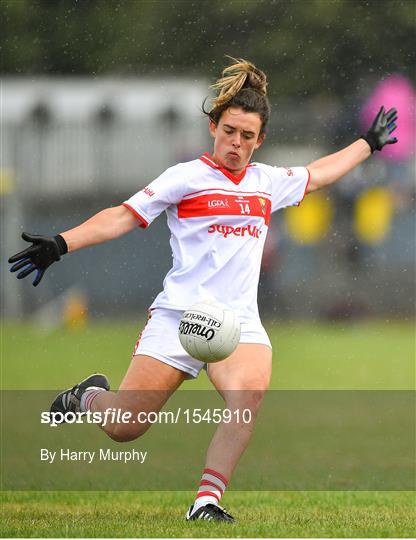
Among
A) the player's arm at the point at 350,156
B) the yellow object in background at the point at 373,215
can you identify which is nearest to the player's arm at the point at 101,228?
the player's arm at the point at 350,156

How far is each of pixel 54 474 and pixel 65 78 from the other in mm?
13596

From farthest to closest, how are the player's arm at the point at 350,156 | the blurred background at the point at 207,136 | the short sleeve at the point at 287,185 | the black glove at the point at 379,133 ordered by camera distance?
the blurred background at the point at 207,136, the black glove at the point at 379,133, the player's arm at the point at 350,156, the short sleeve at the point at 287,185

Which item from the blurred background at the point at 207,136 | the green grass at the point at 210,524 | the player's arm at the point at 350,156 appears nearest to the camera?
the green grass at the point at 210,524

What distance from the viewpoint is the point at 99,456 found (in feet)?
24.4

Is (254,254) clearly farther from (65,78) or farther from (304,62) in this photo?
(65,78)

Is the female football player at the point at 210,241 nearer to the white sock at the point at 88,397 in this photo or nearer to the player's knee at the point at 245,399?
the player's knee at the point at 245,399

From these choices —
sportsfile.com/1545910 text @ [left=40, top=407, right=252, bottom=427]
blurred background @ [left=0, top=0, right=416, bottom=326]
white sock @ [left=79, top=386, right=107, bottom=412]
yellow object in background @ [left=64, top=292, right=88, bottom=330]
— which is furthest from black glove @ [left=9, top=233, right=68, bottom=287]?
blurred background @ [left=0, top=0, right=416, bottom=326]

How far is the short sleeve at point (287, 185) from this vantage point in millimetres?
5801

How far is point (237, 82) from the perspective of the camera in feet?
18.4

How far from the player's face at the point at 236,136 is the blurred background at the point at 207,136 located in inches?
461

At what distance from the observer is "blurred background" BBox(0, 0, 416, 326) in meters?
17.9

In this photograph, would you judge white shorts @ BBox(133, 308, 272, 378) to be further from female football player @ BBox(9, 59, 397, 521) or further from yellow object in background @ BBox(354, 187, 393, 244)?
yellow object in background @ BBox(354, 187, 393, 244)

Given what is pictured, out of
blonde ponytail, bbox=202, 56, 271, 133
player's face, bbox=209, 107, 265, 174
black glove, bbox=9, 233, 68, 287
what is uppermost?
blonde ponytail, bbox=202, 56, 271, 133

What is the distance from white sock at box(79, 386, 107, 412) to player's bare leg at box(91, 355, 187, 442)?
0.31m
